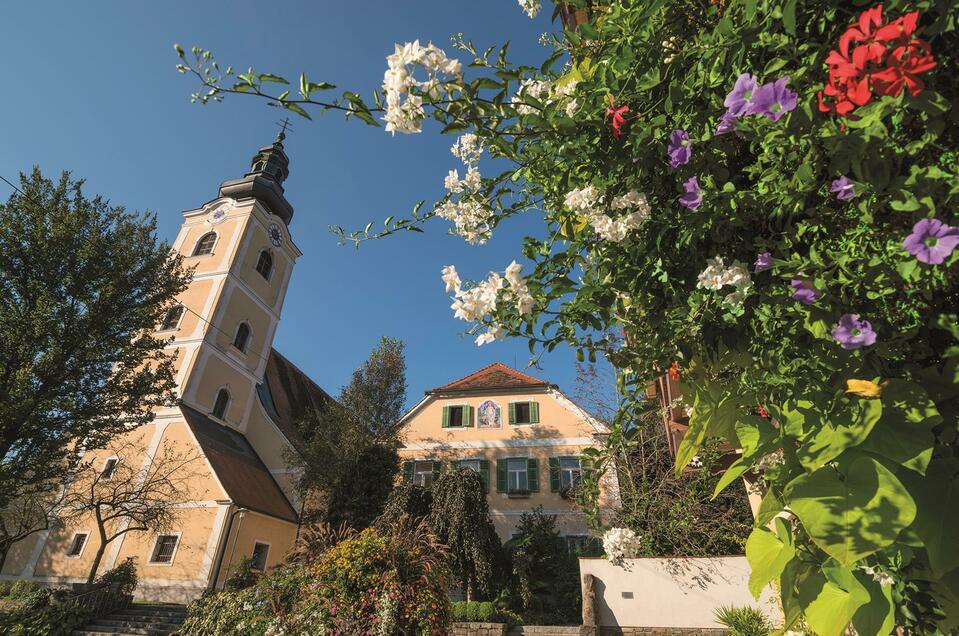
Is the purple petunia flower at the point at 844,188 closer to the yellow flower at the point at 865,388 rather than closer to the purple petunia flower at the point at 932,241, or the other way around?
the purple petunia flower at the point at 932,241

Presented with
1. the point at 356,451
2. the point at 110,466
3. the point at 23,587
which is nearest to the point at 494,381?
the point at 356,451

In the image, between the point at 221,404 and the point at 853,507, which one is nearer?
the point at 853,507

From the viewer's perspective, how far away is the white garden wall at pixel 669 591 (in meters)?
11.4

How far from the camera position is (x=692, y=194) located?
1462 millimetres

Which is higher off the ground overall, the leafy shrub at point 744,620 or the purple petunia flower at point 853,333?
the purple petunia flower at point 853,333

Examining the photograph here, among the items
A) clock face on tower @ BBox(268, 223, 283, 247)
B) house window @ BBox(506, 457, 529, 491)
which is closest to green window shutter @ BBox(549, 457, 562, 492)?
house window @ BBox(506, 457, 529, 491)

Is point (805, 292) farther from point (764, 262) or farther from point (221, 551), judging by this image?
point (221, 551)

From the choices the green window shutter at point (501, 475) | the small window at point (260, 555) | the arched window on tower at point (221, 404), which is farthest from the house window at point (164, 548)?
the green window shutter at point (501, 475)

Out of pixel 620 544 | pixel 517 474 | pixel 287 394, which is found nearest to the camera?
pixel 620 544

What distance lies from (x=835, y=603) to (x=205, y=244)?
102 ft

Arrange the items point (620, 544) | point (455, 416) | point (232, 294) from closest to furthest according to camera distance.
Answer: point (620, 544), point (455, 416), point (232, 294)

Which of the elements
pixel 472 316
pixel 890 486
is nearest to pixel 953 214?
pixel 890 486

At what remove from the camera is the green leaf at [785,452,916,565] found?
41.5 inches

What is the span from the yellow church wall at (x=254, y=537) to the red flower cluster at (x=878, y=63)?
68.2ft
